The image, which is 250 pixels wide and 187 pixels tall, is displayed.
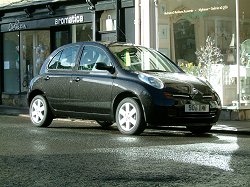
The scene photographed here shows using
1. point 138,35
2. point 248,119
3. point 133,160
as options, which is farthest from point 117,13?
point 133,160

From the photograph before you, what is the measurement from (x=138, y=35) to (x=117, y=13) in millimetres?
1116

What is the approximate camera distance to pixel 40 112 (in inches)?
479

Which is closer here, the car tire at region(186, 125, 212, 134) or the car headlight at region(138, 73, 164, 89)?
the car headlight at region(138, 73, 164, 89)

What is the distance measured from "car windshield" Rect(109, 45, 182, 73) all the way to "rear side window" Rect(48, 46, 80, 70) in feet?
2.87

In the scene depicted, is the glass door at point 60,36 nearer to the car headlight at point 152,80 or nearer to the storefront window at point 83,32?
the storefront window at point 83,32

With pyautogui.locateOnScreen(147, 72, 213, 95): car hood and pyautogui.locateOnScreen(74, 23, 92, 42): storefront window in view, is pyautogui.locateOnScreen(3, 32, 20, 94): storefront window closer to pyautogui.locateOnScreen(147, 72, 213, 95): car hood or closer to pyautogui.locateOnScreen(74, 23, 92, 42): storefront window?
pyautogui.locateOnScreen(74, 23, 92, 42): storefront window

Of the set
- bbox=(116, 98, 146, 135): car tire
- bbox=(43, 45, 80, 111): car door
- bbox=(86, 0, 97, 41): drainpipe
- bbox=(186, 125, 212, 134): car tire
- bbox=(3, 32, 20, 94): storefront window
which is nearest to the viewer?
bbox=(116, 98, 146, 135): car tire

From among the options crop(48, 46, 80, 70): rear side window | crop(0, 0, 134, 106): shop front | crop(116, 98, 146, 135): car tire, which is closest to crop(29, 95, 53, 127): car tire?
crop(48, 46, 80, 70): rear side window

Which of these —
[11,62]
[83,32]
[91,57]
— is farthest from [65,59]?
[11,62]

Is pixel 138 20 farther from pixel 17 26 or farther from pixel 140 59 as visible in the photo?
pixel 17 26

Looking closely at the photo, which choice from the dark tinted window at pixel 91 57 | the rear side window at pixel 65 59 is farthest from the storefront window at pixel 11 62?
the dark tinted window at pixel 91 57

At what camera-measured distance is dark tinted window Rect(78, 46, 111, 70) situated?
11.1 m

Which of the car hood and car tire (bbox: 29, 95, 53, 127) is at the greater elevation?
the car hood

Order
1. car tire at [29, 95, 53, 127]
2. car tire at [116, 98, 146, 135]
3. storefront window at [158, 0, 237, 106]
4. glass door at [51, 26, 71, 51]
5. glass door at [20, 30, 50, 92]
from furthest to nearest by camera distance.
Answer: glass door at [20, 30, 50, 92] → glass door at [51, 26, 71, 51] → storefront window at [158, 0, 237, 106] → car tire at [29, 95, 53, 127] → car tire at [116, 98, 146, 135]
